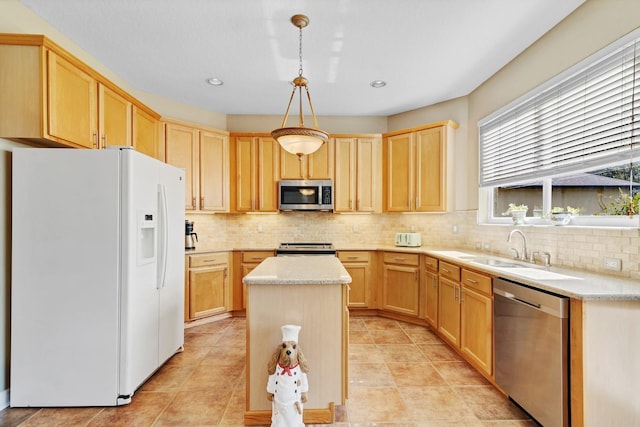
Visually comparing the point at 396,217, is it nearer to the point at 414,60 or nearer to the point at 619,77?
the point at 414,60

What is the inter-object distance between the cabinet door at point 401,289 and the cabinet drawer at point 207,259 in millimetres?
2101

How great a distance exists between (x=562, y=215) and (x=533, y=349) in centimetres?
110

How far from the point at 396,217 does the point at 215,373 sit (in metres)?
3.08

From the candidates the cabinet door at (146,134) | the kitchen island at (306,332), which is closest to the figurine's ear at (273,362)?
the kitchen island at (306,332)

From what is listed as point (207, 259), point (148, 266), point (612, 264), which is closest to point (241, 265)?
point (207, 259)

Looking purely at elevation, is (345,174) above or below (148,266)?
above

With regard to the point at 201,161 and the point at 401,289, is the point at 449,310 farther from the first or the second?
the point at 201,161

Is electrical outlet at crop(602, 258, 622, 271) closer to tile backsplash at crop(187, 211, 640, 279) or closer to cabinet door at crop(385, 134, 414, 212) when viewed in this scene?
tile backsplash at crop(187, 211, 640, 279)

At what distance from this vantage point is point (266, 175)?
14.2 feet

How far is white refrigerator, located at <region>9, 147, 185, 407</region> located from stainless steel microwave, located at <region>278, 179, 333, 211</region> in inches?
86.7

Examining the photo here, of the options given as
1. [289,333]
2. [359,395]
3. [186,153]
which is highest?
[186,153]

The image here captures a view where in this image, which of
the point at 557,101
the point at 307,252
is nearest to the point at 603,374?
the point at 557,101

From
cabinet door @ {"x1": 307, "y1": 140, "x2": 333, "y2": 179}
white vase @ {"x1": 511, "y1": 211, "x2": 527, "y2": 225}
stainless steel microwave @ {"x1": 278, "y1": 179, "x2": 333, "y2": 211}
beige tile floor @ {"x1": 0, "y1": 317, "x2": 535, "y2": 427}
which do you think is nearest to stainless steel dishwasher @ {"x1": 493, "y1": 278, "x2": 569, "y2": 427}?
beige tile floor @ {"x1": 0, "y1": 317, "x2": 535, "y2": 427}

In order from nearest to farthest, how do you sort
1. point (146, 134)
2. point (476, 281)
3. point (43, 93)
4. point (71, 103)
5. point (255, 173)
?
point (43, 93) < point (71, 103) < point (476, 281) < point (146, 134) < point (255, 173)
